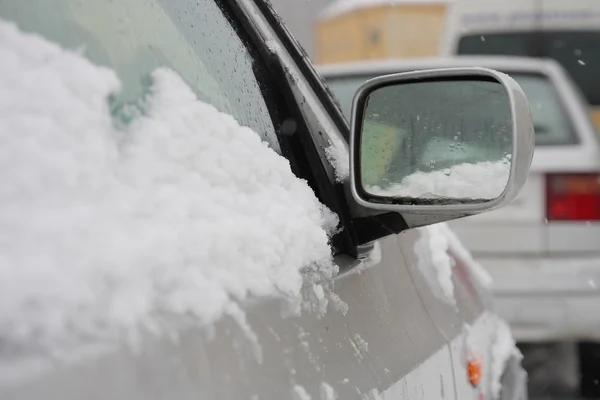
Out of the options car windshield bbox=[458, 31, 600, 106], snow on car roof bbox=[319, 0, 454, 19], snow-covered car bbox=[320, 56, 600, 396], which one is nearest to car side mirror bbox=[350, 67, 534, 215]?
snow-covered car bbox=[320, 56, 600, 396]

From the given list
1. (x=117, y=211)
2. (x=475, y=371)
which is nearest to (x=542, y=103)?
(x=475, y=371)

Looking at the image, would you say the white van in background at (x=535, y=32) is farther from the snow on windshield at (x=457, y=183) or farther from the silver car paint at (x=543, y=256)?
the snow on windshield at (x=457, y=183)

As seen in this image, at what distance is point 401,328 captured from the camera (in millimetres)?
1700

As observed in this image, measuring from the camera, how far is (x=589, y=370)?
4.76m

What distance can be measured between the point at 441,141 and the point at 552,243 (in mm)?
3135

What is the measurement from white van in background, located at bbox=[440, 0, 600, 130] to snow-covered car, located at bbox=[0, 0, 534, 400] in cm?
648

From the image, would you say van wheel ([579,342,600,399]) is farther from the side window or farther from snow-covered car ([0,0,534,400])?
the side window

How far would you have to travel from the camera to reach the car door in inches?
37.6

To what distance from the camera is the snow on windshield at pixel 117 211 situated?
3.04ft

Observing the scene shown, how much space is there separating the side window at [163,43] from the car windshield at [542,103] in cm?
303

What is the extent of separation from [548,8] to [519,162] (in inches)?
305

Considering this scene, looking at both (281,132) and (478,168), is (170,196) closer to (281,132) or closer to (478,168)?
(281,132)

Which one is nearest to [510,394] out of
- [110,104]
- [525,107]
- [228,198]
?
[525,107]

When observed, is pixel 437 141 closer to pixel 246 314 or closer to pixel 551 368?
pixel 246 314
